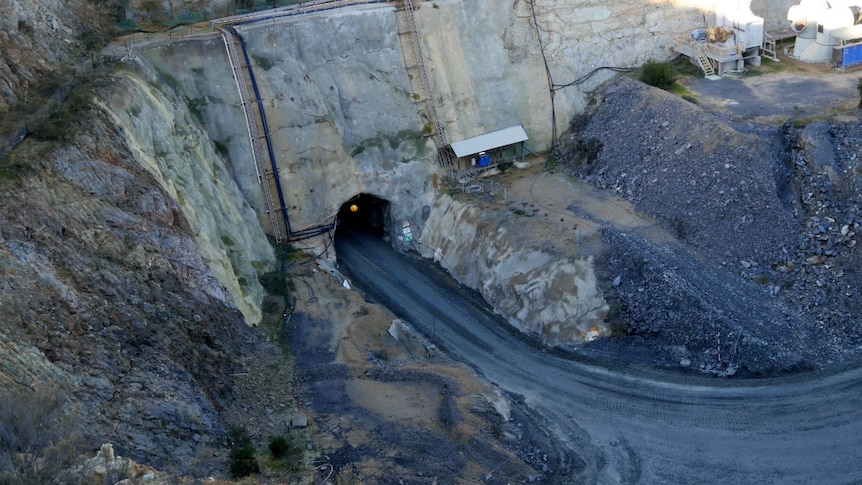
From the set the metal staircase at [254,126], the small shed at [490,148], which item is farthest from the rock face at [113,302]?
the small shed at [490,148]

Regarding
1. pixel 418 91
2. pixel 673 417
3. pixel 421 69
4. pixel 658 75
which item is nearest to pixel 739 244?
pixel 673 417

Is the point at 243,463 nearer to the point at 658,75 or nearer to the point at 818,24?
the point at 658,75

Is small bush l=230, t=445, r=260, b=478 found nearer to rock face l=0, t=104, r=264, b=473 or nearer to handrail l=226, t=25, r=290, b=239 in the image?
rock face l=0, t=104, r=264, b=473

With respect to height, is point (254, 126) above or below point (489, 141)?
above

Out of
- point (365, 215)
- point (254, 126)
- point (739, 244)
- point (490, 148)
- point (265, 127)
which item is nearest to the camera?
point (739, 244)

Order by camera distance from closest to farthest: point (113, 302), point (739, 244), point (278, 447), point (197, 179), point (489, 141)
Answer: point (278, 447), point (113, 302), point (739, 244), point (197, 179), point (489, 141)

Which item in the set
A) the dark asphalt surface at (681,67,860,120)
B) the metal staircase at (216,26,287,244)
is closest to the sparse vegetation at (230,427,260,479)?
the metal staircase at (216,26,287,244)

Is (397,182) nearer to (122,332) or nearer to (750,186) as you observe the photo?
(750,186)
